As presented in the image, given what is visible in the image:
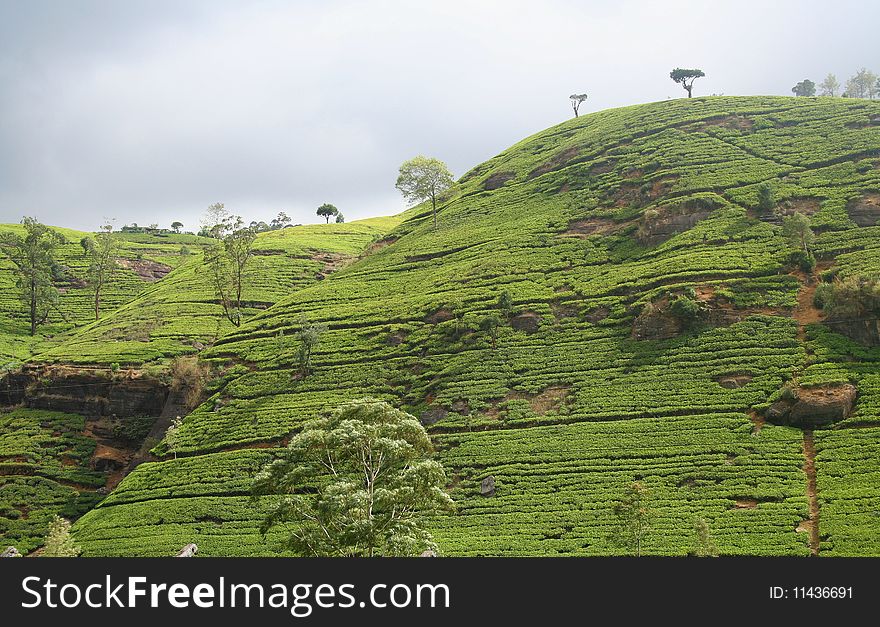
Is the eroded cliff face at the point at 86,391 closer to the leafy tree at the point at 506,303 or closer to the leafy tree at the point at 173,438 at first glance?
the leafy tree at the point at 173,438

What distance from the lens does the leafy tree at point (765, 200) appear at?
75.6 m

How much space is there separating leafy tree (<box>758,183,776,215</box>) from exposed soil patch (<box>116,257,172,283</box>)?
109m

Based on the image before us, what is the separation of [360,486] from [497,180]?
4002 inches

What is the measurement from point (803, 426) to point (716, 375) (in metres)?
8.06

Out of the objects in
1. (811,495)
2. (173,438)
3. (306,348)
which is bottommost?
(811,495)

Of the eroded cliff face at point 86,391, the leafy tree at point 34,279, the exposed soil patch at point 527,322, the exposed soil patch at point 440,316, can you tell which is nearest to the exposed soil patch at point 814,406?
the exposed soil patch at point 527,322

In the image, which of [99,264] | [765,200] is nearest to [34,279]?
[99,264]

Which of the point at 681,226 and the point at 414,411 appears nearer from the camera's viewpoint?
the point at 414,411

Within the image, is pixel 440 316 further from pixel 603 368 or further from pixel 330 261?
pixel 330 261

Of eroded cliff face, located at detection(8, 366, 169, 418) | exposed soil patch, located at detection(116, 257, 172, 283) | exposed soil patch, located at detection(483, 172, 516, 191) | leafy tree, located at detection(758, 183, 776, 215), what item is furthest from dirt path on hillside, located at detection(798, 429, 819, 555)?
exposed soil patch, located at detection(116, 257, 172, 283)

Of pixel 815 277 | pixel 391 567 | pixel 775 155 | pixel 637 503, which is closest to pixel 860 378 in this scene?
pixel 815 277

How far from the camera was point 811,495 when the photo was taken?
39.2m

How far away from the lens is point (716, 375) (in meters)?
52.4

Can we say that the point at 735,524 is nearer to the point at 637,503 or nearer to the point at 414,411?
the point at 637,503
